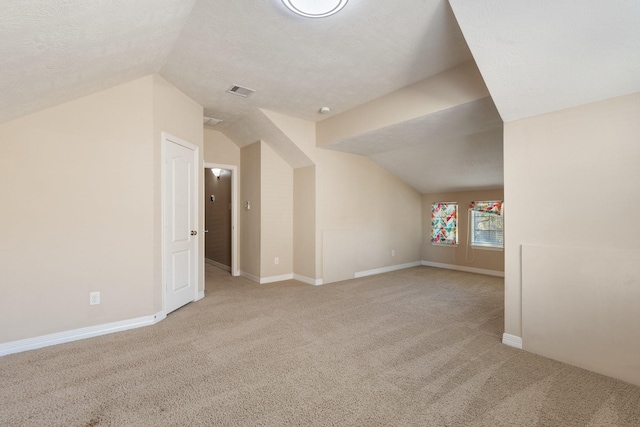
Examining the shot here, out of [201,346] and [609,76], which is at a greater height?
[609,76]

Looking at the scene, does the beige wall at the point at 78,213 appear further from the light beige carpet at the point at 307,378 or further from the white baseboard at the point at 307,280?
the white baseboard at the point at 307,280

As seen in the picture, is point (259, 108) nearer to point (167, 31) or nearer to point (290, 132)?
point (290, 132)

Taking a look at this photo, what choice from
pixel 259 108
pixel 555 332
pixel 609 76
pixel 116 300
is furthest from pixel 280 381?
pixel 259 108

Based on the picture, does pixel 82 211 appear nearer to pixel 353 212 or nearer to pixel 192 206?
pixel 192 206

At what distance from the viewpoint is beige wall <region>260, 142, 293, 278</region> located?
17.0 ft

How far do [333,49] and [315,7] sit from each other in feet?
2.26

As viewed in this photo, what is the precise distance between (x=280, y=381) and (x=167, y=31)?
2.92m

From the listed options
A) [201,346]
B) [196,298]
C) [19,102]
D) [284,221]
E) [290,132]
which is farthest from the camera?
[284,221]

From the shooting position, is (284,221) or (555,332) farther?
(284,221)

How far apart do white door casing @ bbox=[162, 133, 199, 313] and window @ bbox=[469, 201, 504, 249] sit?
5.50m

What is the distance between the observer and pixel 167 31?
7.98 ft

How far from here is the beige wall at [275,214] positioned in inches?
203

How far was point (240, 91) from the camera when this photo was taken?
3.71m

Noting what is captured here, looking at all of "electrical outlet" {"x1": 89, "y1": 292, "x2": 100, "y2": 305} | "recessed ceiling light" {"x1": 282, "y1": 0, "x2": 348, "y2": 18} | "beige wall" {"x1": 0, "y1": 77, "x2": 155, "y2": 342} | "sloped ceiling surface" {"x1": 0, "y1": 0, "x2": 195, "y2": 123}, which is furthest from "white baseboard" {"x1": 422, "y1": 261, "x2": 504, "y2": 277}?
"sloped ceiling surface" {"x1": 0, "y1": 0, "x2": 195, "y2": 123}
